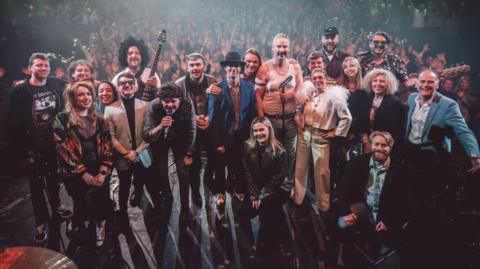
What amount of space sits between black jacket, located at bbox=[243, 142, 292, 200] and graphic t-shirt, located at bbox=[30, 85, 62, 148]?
2.22m

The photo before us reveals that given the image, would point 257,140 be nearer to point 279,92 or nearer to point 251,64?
point 279,92

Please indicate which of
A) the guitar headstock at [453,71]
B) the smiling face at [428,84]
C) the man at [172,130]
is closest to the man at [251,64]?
the man at [172,130]

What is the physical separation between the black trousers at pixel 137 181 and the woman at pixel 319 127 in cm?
180

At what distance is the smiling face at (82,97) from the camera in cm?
316

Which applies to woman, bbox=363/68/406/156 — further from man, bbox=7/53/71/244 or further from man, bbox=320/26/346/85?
man, bbox=7/53/71/244

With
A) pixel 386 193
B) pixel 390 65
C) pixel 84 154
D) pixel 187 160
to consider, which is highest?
pixel 390 65

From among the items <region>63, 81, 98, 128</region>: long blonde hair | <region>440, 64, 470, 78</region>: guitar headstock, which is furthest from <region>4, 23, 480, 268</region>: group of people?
<region>440, 64, 470, 78</region>: guitar headstock

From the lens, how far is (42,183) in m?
3.46

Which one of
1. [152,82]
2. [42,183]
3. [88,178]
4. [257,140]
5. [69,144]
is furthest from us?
[152,82]

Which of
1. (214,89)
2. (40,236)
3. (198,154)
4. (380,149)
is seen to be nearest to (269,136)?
(214,89)

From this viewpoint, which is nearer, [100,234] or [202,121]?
[100,234]

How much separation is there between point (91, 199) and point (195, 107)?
5.13ft

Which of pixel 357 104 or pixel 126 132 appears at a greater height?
pixel 357 104

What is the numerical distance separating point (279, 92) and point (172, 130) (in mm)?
1421
